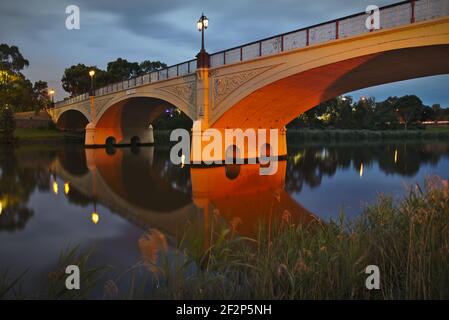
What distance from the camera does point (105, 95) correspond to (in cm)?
3416

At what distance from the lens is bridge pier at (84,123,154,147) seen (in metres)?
37.9

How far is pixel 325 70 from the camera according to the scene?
1384 cm

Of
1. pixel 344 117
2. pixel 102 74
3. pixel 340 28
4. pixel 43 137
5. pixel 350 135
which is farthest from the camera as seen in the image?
pixel 344 117

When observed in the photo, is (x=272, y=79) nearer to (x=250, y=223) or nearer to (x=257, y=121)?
(x=257, y=121)

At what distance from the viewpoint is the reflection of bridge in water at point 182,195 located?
8469mm

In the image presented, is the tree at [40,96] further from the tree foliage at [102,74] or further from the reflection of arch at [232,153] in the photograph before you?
the reflection of arch at [232,153]

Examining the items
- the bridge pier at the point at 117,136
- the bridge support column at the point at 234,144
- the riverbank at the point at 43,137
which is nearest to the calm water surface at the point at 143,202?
the bridge support column at the point at 234,144

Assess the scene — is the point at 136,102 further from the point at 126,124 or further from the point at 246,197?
the point at 246,197

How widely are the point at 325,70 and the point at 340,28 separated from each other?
6.19 ft

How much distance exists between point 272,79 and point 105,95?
2420 cm

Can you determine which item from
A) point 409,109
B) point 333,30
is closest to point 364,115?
point 409,109

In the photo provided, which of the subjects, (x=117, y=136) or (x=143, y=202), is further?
(x=117, y=136)

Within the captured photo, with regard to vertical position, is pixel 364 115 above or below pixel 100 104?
above

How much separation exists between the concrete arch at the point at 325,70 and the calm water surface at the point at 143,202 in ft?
12.4
